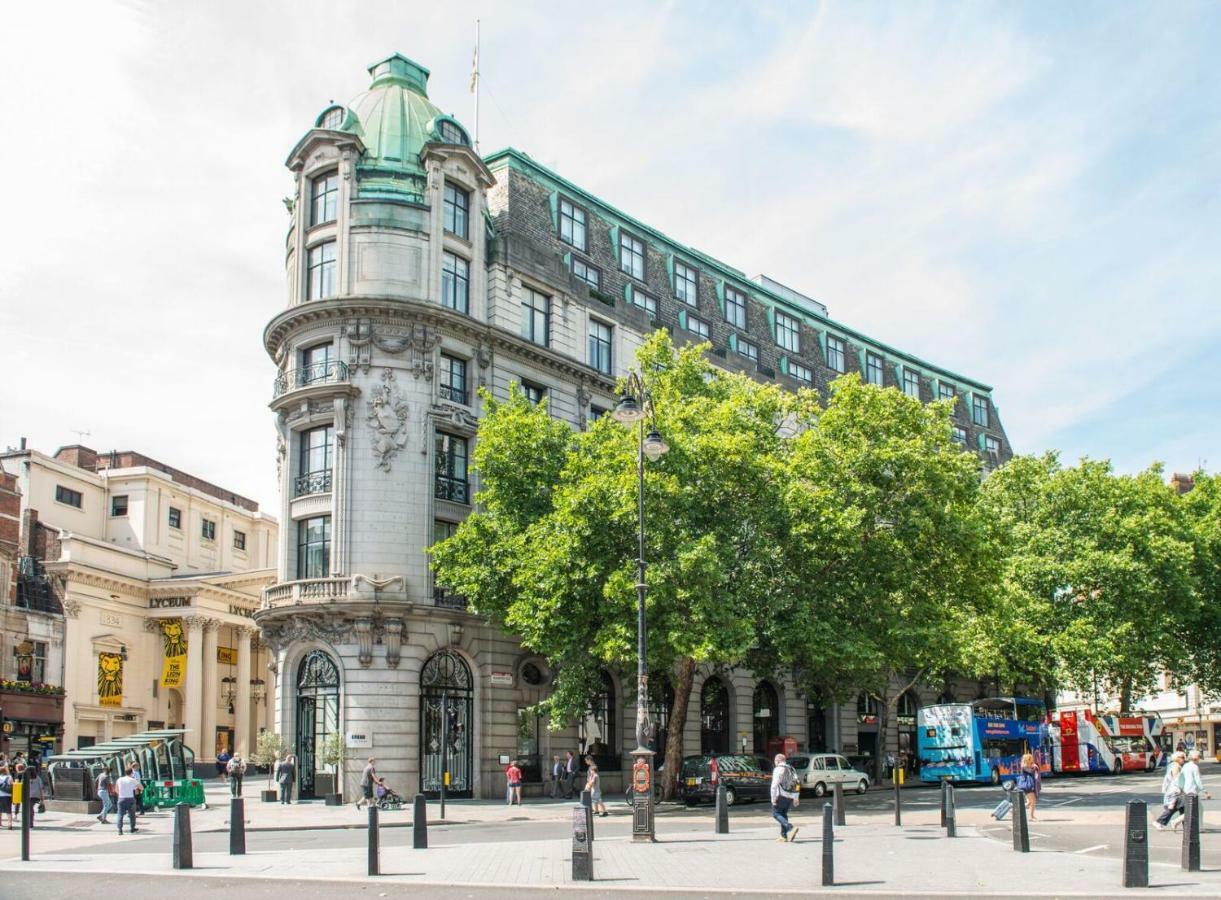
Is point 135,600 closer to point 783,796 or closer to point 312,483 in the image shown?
point 312,483

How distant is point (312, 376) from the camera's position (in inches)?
1671

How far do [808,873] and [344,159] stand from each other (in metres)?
31.5

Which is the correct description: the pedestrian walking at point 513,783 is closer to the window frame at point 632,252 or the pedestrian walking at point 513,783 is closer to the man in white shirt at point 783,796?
the man in white shirt at point 783,796

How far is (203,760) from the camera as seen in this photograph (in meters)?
68.8

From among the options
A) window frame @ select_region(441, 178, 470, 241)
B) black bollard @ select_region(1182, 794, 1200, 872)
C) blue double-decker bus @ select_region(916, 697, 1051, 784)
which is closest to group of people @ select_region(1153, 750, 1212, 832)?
black bollard @ select_region(1182, 794, 1200, 872)

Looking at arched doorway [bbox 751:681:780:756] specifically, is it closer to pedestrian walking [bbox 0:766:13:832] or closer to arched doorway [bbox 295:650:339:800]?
arched doorway [bbox 295:650:339:800]

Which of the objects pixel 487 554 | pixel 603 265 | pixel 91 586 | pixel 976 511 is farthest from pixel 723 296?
pixel 91 586

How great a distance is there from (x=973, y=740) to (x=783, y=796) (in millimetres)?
28632

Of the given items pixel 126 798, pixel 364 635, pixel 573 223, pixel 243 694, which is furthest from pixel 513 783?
pixel 243 694

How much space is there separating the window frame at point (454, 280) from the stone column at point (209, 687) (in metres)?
33.9

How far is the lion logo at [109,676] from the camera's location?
63781mm

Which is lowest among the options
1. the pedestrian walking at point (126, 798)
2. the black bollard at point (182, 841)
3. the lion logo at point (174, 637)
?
the pedestrian walking at point (126, 798)

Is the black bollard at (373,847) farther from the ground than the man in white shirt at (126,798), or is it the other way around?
the black bollard at (373,847)

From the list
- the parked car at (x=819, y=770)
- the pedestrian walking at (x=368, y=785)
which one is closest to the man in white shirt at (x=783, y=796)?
the pedestrian walking at (x=368, y=785)
